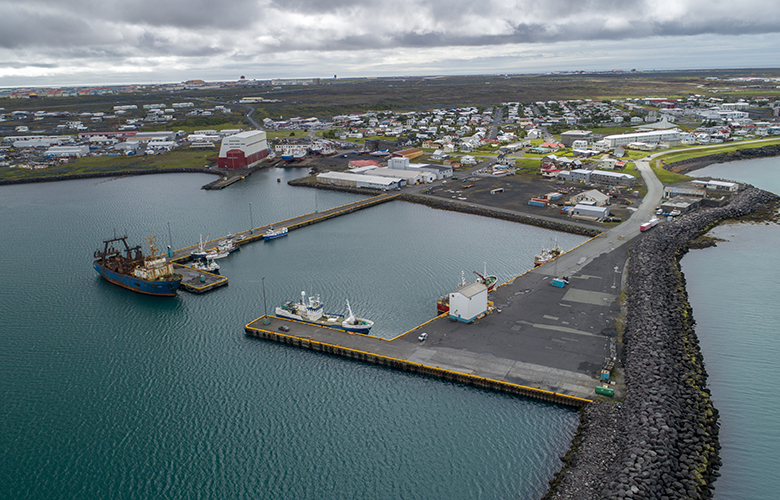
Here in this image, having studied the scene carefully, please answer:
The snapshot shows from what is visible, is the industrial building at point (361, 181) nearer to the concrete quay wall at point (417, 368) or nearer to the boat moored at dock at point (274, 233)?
the boat moored at dock at point (274, 233)

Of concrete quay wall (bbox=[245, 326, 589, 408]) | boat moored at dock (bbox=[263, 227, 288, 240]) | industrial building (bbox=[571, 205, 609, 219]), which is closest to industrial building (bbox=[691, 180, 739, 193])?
industrial building (bbox=[571, 205, 609, 219])

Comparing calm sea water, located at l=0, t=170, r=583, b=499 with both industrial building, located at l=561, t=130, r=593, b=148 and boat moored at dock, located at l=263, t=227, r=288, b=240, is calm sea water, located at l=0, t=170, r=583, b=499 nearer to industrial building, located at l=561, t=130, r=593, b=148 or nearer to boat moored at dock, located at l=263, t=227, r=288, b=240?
boat moored at dock, located at l=263, t=227, r=288, b=240

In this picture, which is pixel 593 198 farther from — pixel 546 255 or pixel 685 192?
pixel 546 255

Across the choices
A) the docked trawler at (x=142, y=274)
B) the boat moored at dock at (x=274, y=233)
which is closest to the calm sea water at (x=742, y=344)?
the docked trawler at (x=142, y=274)

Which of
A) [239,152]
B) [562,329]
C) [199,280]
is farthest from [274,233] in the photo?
[239,152]

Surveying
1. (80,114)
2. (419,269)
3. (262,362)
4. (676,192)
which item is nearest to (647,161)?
(676,192)
